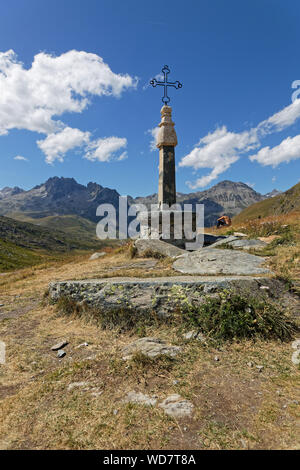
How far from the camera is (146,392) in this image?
3719 mm

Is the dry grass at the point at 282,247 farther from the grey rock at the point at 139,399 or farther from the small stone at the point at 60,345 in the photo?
the small stone at the point at 60,345

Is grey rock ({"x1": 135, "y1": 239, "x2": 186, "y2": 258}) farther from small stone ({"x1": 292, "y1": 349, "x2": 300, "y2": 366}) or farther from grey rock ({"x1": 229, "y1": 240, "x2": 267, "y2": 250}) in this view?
small stone ({"x1": 292, "y1": 349, "x2": 300, "y2": 366})

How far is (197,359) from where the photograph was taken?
14.6 ft

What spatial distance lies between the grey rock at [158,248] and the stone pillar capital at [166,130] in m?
6.24

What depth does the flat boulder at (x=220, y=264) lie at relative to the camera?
24.8ft

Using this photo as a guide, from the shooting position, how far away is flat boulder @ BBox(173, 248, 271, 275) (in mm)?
7562

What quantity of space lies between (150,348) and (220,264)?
14.6 feet

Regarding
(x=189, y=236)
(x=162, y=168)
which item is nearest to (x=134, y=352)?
(x=189, y=236)

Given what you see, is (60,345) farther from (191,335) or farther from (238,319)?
(238,319)

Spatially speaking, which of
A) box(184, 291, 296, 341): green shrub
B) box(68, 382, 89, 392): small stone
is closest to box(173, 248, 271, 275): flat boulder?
box(184, 291, 296, 341): green shrub

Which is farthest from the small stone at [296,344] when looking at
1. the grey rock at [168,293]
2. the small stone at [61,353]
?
the small stone at [61,353]

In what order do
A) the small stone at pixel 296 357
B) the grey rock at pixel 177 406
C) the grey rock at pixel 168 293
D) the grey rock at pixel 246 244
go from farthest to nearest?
the grey rock at pixel 246 244
the grey rock at pixel 168 293
the small stone at pixel 296 357
the grey rock at pixel 177 406

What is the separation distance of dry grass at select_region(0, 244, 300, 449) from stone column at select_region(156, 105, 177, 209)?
427 inches

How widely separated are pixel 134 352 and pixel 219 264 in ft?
15.6
